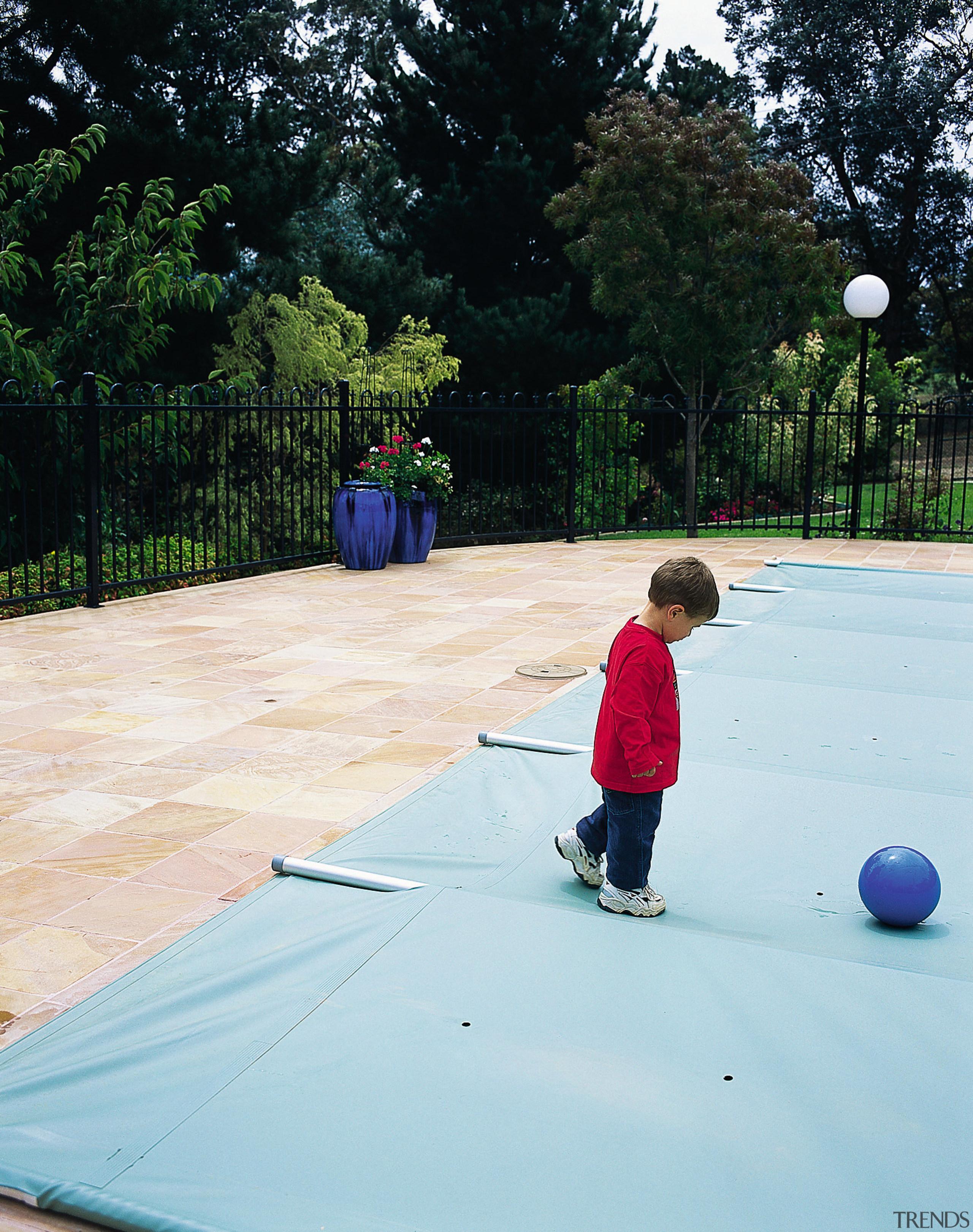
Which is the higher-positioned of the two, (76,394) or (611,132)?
(611,132)

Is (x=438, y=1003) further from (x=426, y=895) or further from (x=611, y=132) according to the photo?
(x=611, y=132)

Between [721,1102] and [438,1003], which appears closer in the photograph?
[721,1102]

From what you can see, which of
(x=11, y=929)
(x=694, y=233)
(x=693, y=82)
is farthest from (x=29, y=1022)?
(x=693, y=82)

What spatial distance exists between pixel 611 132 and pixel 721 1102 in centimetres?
1522

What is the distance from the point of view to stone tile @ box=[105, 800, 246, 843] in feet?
12.2

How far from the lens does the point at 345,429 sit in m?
10.5

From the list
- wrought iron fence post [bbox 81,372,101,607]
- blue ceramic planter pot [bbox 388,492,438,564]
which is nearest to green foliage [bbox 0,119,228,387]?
blue ceramic planter pot [bbox 388,492,438,564]

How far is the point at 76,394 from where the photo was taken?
38.1 feet

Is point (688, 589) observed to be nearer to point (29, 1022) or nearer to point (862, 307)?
point (29, 1022)

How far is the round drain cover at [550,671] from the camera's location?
19.5ft

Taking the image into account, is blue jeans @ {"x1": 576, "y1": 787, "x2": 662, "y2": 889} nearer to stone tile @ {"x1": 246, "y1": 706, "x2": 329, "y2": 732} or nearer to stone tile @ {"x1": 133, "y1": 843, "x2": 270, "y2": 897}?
stone tile @ {"x1": 133, "y1": 843, "x2": 270, "y2": 897}

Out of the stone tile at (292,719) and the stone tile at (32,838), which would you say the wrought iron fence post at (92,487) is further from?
the stone tile at (32,838)

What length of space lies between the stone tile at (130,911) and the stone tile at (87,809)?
576 millimetres

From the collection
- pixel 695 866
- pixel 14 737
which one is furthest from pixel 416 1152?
pixel 14 737
